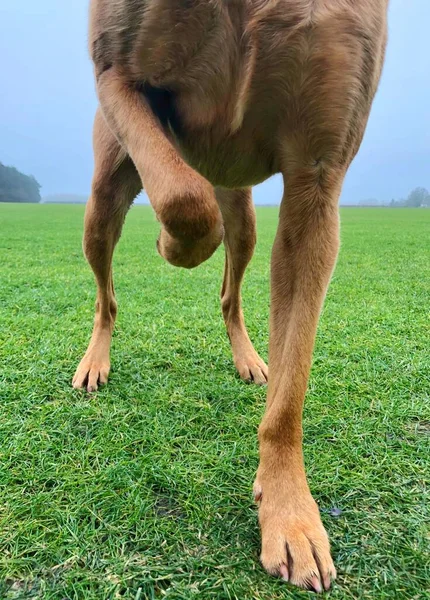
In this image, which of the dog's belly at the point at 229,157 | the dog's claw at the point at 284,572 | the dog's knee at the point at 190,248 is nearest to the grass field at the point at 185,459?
the dog's claw at the point at 284,572

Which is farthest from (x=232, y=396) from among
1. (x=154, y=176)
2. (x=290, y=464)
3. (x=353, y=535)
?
(x=154, y=176)

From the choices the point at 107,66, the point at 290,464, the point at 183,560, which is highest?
the point at 107,66

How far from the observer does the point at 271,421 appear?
132 centimetres

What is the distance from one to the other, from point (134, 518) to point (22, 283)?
3.49 meters

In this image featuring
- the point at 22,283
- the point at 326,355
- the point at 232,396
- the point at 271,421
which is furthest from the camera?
the point at 22,283

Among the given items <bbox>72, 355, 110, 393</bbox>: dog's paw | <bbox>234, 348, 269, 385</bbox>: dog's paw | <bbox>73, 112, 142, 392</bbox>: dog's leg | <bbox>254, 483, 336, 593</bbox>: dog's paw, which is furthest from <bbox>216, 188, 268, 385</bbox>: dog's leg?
<bbox>254, 483, 336, 593</bbox>: dog's paw

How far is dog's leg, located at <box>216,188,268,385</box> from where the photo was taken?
2.30 meters

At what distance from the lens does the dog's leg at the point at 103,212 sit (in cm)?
205

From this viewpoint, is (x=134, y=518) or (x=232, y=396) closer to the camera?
(x=134, y=518)

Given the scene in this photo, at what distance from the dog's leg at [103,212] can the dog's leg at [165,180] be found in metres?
0.68

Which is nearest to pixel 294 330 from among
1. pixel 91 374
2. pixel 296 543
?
pixel 296 543

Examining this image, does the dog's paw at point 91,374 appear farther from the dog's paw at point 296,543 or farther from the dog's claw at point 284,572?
the dog's claw at point 284,572

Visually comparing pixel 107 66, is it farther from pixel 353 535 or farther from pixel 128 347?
pixel 128 347

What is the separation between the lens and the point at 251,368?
7.49ft
